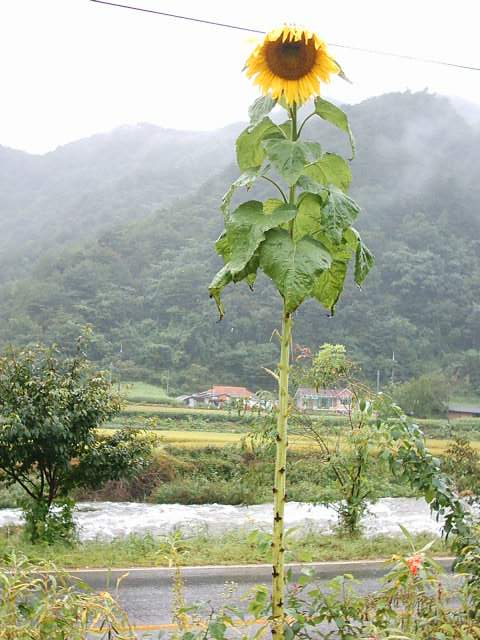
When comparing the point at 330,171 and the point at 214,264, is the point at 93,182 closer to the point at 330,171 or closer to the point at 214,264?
the point at 214,264

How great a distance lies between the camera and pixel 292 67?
135 centimetres

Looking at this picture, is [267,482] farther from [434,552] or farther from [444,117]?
[444,117]

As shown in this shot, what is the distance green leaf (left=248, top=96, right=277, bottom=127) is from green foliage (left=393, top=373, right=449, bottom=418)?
112 ft

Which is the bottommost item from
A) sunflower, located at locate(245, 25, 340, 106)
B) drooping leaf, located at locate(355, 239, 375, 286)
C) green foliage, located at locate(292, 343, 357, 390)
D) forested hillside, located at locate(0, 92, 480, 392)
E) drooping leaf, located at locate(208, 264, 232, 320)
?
green foliage, located at locate(292, 343, 357, 390)

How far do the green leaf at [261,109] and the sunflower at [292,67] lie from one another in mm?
12

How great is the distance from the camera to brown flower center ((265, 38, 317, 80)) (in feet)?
4.42

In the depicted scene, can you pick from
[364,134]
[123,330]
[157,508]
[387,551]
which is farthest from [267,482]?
[364,134]

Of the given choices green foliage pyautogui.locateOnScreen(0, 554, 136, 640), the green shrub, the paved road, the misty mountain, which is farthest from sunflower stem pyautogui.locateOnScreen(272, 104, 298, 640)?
the misty mountain

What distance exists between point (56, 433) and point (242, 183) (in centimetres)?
671

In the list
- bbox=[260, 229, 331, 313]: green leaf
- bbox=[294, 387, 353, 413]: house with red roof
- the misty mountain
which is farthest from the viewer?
the misty mountain

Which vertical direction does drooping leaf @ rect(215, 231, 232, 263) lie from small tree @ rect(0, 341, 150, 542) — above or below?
above

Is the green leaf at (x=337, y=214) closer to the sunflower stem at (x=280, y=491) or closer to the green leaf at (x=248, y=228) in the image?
the green leaf at (x=248, y=228)

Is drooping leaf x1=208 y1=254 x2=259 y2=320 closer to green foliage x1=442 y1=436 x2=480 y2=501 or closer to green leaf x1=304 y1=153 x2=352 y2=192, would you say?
green leaf x1=304 y1=153 x2=352 y2=192

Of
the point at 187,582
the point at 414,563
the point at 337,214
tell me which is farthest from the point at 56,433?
the point at 337,214
